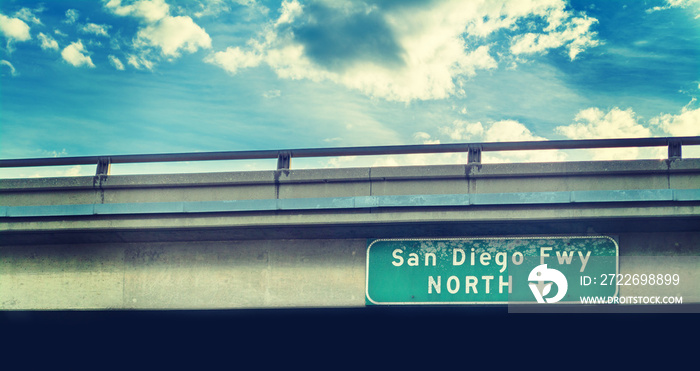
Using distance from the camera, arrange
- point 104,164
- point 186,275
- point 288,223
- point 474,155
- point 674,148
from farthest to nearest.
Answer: point 104,164 → point 186,275 → point 474,155 → point 288,223 → point 674,148

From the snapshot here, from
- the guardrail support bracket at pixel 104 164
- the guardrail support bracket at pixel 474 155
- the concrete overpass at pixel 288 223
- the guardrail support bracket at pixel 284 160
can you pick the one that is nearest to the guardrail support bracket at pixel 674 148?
the concrete overpass at pixel 288 223

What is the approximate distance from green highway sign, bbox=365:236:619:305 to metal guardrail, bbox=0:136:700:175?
137 cm

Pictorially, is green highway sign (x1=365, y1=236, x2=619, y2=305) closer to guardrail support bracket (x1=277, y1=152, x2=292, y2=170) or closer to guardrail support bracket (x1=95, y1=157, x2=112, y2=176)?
guardrail support bracket (x1=277, y1=152, x2=292, y2=170)

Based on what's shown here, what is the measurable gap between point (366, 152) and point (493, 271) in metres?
2.61

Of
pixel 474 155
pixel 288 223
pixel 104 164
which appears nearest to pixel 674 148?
pixel 474 155

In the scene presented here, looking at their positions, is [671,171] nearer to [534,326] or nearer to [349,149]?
[349,149]

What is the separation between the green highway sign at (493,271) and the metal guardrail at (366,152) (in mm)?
1369

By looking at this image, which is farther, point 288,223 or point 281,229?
point 281,229

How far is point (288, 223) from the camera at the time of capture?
30.3 ft

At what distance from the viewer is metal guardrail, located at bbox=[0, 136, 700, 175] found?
9250 mm

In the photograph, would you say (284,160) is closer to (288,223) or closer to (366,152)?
(288,223)

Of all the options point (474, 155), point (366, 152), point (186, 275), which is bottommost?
point (186, 275)

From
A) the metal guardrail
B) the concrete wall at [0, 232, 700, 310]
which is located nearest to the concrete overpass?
the concrete wall at [0, 232, 700, 310]

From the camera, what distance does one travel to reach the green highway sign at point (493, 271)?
349 inches
